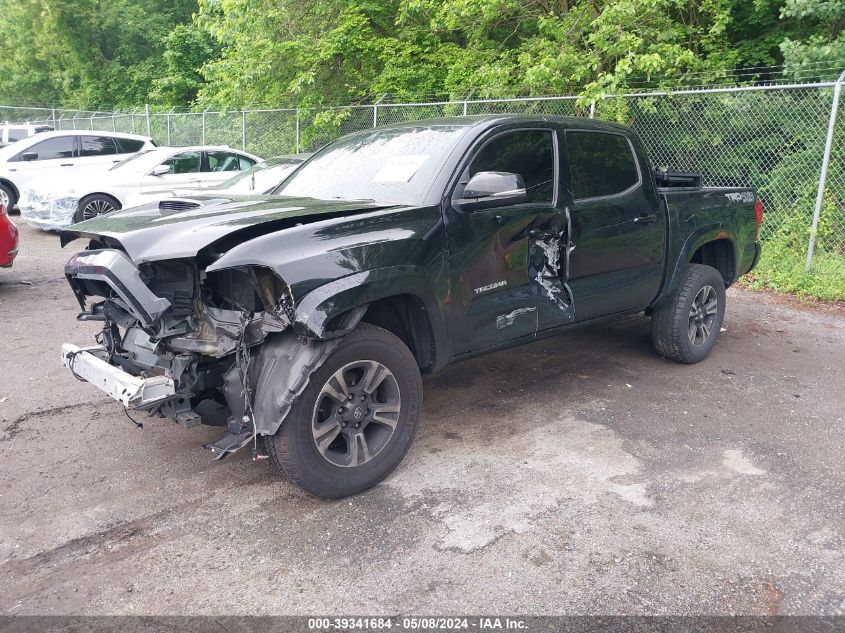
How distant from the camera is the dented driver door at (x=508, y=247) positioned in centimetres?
399

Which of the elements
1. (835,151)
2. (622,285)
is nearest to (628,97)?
(835,151)

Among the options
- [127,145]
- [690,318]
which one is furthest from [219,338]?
[127,145]

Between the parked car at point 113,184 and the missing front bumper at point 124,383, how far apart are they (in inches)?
329

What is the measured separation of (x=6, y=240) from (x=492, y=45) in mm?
9465

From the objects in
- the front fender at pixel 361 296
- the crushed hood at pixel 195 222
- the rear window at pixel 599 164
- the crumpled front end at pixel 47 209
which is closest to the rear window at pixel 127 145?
the crumpled front end at pixel 47 209

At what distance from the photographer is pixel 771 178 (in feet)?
31.8

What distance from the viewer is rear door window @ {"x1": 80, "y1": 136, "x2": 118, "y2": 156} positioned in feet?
48.0

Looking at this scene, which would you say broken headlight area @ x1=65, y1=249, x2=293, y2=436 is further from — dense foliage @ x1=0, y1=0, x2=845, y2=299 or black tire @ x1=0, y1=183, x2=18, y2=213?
black tire @ x1=0, y1=183, x2=18, y2=213

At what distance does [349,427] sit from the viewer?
11.9 feet

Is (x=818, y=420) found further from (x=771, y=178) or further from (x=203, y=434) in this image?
(x=771, y=178)

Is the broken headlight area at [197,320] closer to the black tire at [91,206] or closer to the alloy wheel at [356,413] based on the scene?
the alloy wheel at [356,413]

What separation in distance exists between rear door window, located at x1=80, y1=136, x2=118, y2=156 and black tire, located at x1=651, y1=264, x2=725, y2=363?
1275 centimetres

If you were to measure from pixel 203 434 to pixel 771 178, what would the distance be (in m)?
8.53

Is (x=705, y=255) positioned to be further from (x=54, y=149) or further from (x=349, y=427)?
(x=54, y=149)
